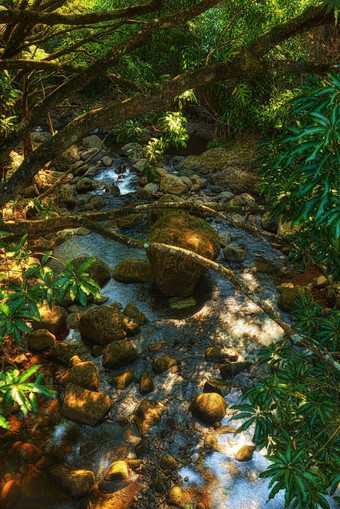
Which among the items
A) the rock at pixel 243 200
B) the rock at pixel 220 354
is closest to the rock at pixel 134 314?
the rock at pixel 220 354

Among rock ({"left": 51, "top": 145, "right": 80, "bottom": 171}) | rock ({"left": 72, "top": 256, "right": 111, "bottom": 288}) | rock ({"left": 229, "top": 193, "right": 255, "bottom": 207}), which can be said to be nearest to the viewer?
rock ({"left": 72, "top": 256, "right": 111, "bottom": 288})

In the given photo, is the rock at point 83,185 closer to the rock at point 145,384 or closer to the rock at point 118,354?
the rock at point 118,354

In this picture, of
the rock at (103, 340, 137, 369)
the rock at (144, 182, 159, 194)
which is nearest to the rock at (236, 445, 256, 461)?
the rock at (103, 340, 137, 369)

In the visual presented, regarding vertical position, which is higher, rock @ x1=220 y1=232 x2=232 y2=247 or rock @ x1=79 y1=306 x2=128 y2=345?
rock @ x1=79 y1=306 x2=128 y2=345

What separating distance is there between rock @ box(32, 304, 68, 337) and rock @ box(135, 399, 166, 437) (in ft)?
7.06

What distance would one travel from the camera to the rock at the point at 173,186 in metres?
11.5

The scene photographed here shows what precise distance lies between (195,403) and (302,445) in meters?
2.40

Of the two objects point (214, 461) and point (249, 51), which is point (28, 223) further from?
point (214, 461)

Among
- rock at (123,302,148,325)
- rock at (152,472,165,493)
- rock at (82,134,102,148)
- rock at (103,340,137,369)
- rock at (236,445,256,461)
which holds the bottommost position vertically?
rock at (236,445,256,461)

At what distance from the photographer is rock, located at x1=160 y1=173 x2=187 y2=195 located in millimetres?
11461

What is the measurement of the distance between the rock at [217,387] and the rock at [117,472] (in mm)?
1547

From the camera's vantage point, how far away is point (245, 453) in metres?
4.22

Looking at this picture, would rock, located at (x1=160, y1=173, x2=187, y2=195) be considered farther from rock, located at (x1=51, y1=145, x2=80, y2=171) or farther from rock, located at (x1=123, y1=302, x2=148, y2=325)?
rock, located at (x1=123, y1=302, x2=148, y2=325)

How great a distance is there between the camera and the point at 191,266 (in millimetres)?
6738
